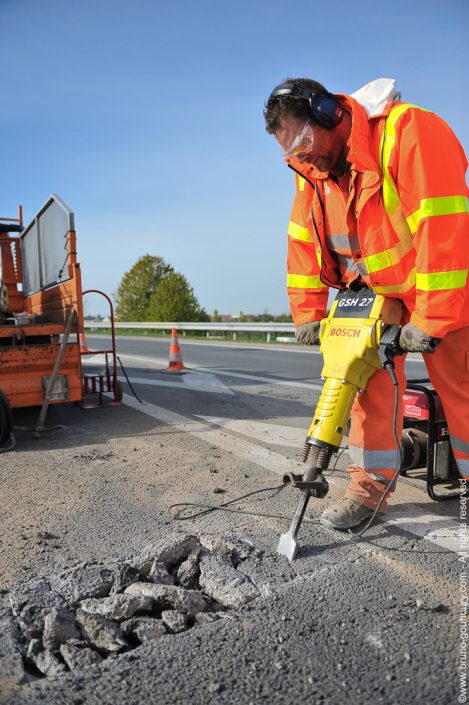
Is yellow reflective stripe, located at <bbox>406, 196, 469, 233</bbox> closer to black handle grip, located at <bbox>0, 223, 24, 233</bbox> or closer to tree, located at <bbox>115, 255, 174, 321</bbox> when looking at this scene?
black handle grip, located at <bbox>0, 223, 24, 233</bbox>

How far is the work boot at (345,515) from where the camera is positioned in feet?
9.28

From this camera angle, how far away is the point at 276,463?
411 cm

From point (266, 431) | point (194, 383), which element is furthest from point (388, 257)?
point (194, 383)

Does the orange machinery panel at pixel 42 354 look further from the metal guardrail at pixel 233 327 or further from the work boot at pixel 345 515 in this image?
the metal guardrail at pixel 233 327

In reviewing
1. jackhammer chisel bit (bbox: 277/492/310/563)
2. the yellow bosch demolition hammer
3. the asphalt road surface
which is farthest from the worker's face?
the asphalt road surface

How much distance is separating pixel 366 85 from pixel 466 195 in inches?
31.2

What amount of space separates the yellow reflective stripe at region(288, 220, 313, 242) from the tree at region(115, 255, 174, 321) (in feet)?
130

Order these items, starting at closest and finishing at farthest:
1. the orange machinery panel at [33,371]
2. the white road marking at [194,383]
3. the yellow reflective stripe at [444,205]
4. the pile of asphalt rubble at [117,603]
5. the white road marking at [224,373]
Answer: the pile of asphalt rubble at [117,603] → the yellow reflective stripe at [444,205] → the orange machinery panel at [33,371] → the white road marking at [194,383] → the white road marking at [224,373]

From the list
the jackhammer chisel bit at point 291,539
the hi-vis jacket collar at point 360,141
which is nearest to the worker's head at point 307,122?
the hi-vis jacket collar at point 360,141

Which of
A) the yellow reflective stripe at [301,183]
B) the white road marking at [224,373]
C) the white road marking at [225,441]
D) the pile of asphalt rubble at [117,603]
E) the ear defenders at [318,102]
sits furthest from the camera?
the white road marking at [224,373]

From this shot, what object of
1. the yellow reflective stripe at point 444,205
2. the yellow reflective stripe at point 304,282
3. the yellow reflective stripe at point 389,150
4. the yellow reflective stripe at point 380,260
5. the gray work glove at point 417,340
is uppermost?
the yellow reflective stripe at point 389,150

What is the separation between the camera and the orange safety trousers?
2811 millimetres

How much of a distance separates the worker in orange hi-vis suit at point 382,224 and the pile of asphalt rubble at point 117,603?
0.77 meters

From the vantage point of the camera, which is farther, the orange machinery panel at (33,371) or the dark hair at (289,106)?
the orange machinery panel at (33,371)
